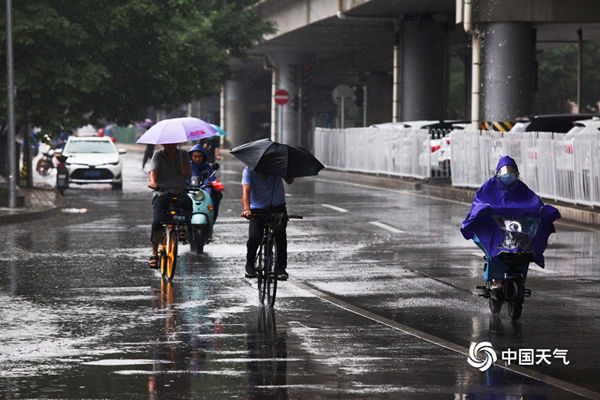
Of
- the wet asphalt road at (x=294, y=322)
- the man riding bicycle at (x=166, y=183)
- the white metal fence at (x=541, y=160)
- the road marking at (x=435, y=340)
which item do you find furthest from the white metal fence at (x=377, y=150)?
the road marking at (x=435, y=340)

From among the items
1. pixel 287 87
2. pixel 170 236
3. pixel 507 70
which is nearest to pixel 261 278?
pixel 170 236

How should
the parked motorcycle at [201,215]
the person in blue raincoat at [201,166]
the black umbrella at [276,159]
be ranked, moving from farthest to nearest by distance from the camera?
1. the person in blue raincoat at [201,166]
2. the parked motorcycle at [201,215]
3. the black umbrella at [276,159]

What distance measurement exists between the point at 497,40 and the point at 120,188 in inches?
434

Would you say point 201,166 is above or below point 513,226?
above

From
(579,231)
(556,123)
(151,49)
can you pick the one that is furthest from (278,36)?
(579,231)

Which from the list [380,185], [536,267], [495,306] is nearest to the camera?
[495,306]

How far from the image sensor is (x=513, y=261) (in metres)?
11.1

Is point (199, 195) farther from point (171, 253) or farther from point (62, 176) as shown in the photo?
point (62, 176)

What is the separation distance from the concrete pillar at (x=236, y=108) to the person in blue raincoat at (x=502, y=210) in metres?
65.6

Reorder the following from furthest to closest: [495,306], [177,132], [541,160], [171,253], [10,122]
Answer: [541,160]
[10,122]
[177,132]
[171,253]
[495,306]

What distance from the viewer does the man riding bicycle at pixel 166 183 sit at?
1443 cm

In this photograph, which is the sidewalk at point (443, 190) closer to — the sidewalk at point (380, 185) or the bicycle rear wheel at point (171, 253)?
the sidewalk at point (380, 185)

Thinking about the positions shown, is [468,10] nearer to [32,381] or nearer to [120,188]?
[120,188]

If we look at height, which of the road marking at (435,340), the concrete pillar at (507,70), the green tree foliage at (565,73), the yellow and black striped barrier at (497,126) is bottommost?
the road marking at (435,340)
